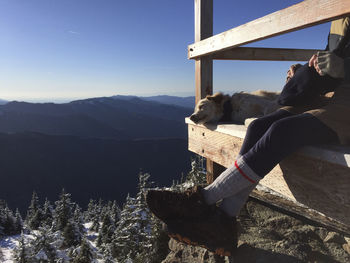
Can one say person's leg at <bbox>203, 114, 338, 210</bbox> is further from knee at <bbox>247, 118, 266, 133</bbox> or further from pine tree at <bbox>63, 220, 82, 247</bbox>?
pine tree at <bbox>63, 220, 82, 247</bbox>

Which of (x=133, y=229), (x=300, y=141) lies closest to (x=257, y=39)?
(x=300, y=141)

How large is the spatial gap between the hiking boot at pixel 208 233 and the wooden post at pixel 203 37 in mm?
2228

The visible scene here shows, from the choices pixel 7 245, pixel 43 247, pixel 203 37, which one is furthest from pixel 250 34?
pixel 7 245

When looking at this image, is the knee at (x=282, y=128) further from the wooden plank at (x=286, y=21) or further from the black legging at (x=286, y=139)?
the wooden plank at (x=286, y=21)

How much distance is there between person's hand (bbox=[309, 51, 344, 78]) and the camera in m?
1.68

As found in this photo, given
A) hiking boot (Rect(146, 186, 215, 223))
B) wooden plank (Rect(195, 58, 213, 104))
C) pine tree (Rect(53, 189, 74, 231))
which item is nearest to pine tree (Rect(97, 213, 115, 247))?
pine tree (Rect(53, 189, 74, 231))

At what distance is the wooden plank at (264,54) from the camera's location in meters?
3.81

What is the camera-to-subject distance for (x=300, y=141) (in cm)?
163

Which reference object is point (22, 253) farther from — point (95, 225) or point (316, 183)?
point (316, 183)

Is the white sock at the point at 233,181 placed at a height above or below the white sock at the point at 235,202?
above

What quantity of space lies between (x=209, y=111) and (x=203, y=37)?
115cm

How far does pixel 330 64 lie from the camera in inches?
66.1

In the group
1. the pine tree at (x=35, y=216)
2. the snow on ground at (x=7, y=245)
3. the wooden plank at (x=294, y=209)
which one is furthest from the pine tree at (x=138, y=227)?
the snow on ground at (x=7, y=245)

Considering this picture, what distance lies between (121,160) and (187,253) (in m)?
140
